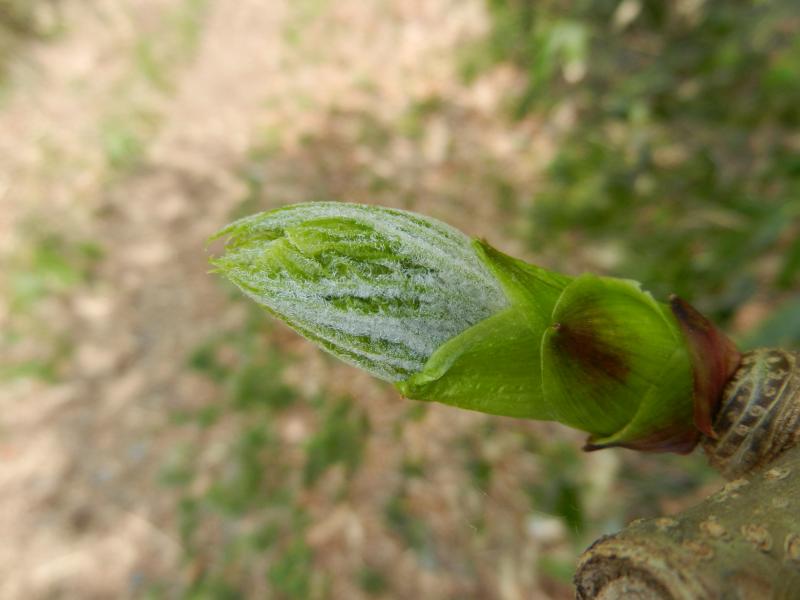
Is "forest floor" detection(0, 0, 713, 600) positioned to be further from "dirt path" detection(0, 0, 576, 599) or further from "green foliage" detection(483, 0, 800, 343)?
"green foliage" detection(483, 0, 800, 343)

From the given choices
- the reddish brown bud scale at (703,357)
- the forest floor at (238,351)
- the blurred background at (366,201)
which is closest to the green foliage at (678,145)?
the blurred background at (366,201)

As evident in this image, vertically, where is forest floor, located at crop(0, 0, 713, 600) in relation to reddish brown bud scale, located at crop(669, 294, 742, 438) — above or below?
above

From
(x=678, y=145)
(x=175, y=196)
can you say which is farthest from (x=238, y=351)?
(x=678, y=145)

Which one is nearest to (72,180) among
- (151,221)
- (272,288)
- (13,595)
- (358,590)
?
(151,221)

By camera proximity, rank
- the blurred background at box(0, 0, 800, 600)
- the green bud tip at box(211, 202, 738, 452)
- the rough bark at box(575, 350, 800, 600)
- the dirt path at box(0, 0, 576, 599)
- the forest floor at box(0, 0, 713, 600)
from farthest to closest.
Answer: the dirt path at box(0, 0, 576, 599) < the forest floor at box(0, 0, 713, 600) < the blurred background at box(0, 0, 800, 600) < the green bud tip at box(211, 202, 738, 452) < the rough bark at box(575, 350, 800, 600)

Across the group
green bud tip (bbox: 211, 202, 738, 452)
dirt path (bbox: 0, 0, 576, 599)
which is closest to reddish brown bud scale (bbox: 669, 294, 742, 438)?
green bud tip (bbox: 211, 202, 738, 452)

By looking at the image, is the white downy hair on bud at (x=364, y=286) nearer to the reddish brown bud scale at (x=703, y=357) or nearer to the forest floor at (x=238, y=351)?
the reddish brown bud scale at (x=703, y=357)

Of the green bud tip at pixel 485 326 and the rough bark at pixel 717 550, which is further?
the green bud tip at pixel 485 326

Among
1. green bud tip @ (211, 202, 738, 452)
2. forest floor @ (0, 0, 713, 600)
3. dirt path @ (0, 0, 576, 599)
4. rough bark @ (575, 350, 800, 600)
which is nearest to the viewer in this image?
rough bark @ (575, 350, 800, 600)
